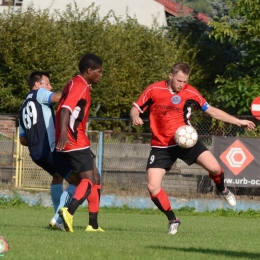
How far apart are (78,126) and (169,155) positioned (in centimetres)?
147

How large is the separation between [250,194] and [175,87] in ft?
33.0

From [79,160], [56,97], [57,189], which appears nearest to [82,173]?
[79,160]

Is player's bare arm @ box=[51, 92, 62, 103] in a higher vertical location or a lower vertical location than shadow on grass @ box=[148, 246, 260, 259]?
higher

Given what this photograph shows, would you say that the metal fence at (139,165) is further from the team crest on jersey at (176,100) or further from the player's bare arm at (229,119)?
the team crest on jersey at (176,100)

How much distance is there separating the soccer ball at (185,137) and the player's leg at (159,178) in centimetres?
29

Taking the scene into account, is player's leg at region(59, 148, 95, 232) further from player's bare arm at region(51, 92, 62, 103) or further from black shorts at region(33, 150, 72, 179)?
player's bare arm at region(51, 92, 62, 103)

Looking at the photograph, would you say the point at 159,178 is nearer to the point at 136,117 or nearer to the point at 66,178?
the point at 136,117

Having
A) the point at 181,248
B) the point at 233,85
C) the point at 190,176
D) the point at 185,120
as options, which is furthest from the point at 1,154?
the point at 181,248

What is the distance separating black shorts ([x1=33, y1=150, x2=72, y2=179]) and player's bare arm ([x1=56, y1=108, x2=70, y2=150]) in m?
0.61

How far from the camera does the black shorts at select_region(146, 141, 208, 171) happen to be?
A: 397 inches

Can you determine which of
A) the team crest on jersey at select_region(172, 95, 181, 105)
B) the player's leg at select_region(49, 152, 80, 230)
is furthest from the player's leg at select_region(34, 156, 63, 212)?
the team crest on jersey at select_region(172, 95, 181, 105)

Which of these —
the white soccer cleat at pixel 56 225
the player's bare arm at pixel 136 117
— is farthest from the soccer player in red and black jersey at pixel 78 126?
the player's bare arm at pixel 136 117

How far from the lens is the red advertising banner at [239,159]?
19.1m

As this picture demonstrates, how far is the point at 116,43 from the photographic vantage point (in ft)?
116
